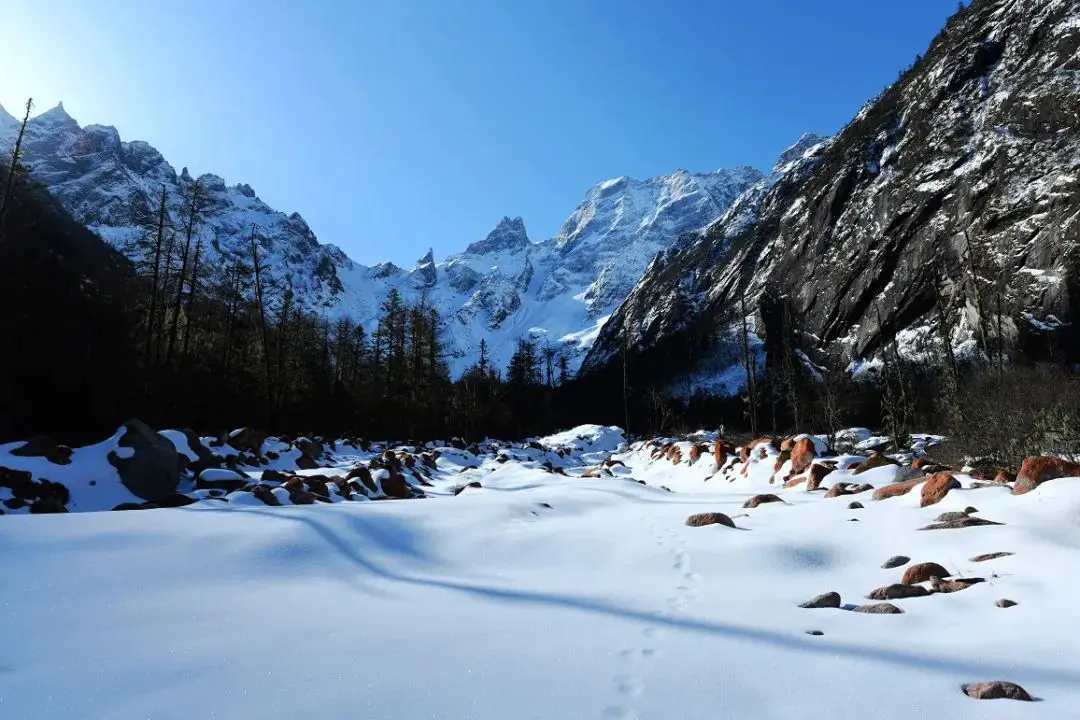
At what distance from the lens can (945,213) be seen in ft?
114

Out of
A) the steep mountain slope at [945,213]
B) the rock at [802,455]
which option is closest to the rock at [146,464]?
the rock at [802,455]

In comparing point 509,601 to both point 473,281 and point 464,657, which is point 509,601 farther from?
point 473,281

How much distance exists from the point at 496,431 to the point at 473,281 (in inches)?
5385

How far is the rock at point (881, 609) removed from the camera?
2918mm

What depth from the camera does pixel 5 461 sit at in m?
7.53

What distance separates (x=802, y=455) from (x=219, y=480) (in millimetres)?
9806

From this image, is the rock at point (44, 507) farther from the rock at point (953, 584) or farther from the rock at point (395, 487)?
the rock at point (953, 584)

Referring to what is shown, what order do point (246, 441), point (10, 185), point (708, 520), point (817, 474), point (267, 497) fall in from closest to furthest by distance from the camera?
point (708, 520) < point (267, 497) < point (817, 474) < point (246, 441) < point (10, 185)

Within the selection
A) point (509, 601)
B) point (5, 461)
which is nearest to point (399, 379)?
point (5, 461)

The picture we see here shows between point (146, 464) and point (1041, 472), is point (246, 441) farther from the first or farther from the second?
point (1041, 472)

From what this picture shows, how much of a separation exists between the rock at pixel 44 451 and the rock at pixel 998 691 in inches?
415

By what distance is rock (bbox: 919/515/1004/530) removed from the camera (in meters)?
4.12

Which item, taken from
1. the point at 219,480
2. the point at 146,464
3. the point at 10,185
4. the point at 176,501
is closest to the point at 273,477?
the point at 219,480

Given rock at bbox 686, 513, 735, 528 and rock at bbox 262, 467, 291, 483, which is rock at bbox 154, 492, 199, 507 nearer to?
rock at bbox 262, 467, 291, 483
